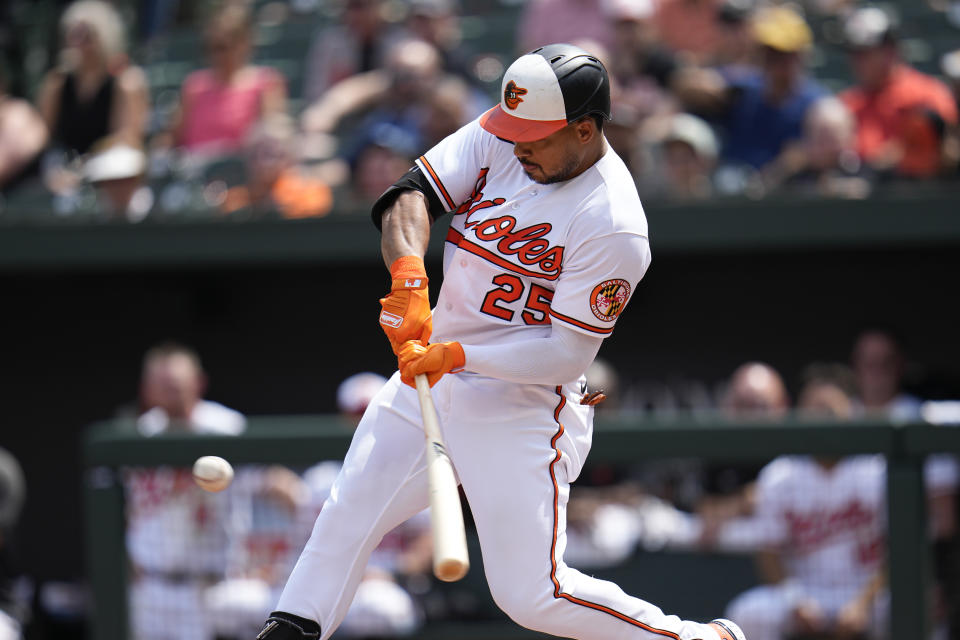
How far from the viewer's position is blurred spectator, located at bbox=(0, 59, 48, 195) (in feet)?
25.1

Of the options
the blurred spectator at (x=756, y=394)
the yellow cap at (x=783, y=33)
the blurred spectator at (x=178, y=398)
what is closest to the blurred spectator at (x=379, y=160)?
the blurred spectator at (x=178, y=398)

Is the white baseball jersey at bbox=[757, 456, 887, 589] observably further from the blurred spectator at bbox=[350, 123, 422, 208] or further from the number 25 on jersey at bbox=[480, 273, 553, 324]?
the blurred spectator at bbox=[350, 123, 422, 208]

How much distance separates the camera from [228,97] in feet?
24.9

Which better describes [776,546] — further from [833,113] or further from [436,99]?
[436,99]

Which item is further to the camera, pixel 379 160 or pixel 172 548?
pixel 379 160

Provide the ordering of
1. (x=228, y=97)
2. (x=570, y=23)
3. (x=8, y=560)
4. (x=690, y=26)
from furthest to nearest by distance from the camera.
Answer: (x=690, y=26), (x=228, y=97), (x=570, y=23), (x=8, y=560)

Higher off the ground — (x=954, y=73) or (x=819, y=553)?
(x=954, y=73)

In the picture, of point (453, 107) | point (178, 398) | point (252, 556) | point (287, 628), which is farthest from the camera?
point (453, 107)

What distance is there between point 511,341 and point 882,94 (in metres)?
3.97

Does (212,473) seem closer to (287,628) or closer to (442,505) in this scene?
(287,628)

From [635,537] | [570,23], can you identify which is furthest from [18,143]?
[635,537]

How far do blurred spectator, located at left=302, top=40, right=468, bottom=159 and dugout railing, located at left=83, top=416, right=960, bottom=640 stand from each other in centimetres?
203

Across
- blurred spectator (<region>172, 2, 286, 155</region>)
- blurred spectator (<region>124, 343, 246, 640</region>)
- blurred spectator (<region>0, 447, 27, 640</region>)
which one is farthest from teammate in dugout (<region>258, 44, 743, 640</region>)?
blurred spectator (<region>172, 2, 286, 155</region>)

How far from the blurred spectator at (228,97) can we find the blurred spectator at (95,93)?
12.0 inches
